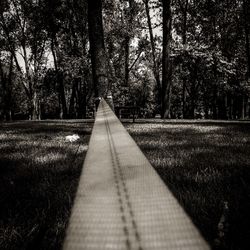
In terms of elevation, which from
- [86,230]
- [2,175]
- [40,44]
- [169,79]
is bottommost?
[2,175]

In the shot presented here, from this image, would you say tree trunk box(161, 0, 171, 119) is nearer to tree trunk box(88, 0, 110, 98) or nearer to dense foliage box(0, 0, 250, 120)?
dense foliage box(0, 0, 250, 120)

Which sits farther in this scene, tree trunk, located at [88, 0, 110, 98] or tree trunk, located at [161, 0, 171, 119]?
tree trunk, located at [161, 0, 171, 119]

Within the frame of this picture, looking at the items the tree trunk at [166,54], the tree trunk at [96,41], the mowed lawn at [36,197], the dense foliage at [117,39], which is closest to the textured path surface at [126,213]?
the mowed lawn at [36,197]

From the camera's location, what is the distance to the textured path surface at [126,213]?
1.44 feet

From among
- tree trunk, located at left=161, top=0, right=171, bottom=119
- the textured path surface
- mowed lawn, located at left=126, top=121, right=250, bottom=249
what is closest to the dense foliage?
tree trunk, located at left=161, top=0, right=171, bottom=119

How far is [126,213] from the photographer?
527 mm

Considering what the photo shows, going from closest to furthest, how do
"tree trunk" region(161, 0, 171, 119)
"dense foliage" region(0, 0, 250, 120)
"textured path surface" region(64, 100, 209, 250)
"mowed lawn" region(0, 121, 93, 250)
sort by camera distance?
"textured path surface" region(64, 100, 209, 250) < "mowed lawn" region(0, 121, 93, 250) < "tree trunk" region(161, 0, 171, 119) < "dense foliage" region(0, 0, 250, 120)

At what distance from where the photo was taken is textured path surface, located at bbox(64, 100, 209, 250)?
440 mm

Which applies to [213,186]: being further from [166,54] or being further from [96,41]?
[166,54]

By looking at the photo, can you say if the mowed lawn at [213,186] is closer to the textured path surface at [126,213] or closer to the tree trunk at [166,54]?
the textured path surface at [126,213]

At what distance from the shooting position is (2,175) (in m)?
3.62

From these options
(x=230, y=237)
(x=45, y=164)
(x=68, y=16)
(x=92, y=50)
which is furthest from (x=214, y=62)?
(x=230, y=237)

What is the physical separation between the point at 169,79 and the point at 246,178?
1411cm

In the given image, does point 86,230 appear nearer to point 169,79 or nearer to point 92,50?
point 92,50
